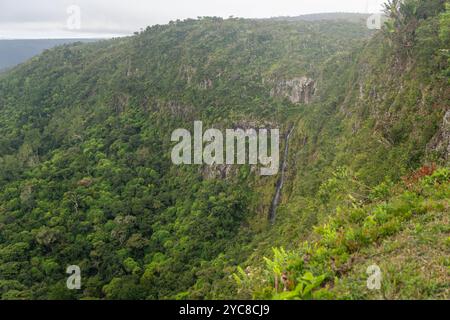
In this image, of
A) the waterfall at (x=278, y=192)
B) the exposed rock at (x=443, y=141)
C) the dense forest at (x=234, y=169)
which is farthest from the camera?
the waterfall at (x=278, y=192)

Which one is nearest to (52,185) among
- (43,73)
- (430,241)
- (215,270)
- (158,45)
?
(215,270)

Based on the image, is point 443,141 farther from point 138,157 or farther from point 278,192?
point 138,157

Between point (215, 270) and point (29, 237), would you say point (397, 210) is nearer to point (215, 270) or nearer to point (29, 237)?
point (215, 270)

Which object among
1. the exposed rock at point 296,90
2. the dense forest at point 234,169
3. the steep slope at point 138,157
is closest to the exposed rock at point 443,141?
the dense forest at point 234,169

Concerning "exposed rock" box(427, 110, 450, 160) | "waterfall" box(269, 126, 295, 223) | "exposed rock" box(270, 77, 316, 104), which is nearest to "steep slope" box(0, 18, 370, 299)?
"exposed rock" box(270, 77, 316, 104)

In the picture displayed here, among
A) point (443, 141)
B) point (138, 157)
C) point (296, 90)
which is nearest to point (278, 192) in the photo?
point (296, 90)

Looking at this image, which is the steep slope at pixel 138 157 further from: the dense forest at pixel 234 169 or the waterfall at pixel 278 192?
the waterfall at pixel 278 192
